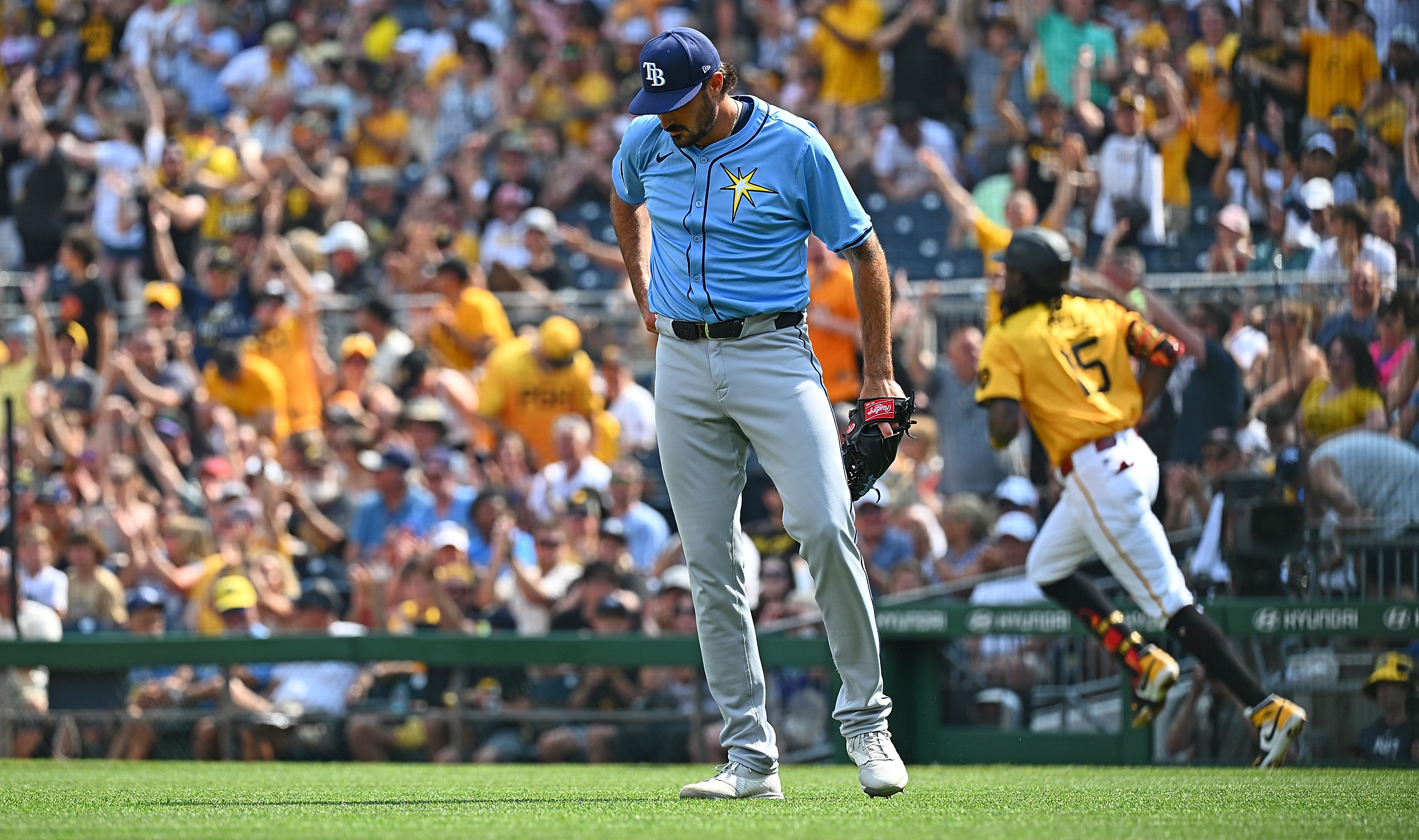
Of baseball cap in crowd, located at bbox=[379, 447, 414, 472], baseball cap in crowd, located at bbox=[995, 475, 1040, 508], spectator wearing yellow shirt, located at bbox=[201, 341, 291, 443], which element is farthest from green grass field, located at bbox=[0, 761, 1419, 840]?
spectator wearing yellow shirt, located at bbox=[201, 341, 291, 443]

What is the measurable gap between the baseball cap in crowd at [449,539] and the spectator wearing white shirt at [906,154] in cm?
444

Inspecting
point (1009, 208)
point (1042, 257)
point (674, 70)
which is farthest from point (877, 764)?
point (1009, 208)

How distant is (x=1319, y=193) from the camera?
8.09 m

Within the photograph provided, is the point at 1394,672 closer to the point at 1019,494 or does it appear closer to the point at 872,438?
the point at 1019,494

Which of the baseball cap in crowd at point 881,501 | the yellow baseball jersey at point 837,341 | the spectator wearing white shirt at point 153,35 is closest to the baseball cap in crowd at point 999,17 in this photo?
the yellow baseball jersey at point 837,341

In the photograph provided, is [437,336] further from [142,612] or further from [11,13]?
[11,13]

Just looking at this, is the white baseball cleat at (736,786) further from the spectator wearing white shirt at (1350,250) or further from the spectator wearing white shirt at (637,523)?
the spectator wearing white shirt at (637,523)

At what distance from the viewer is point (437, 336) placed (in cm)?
1272

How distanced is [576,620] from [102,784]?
354 cm

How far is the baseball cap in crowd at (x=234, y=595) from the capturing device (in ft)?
33.8

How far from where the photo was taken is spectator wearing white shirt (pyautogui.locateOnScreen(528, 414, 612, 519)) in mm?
10883

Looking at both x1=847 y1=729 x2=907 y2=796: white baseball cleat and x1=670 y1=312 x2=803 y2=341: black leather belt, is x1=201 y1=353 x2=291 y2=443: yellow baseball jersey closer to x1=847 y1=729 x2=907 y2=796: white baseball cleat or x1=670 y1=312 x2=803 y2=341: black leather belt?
x1=670 y1=312 x2=803 y2=341: black leather belt

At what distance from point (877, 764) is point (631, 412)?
6778 mm

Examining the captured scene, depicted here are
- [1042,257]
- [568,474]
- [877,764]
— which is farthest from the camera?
[568,474]
